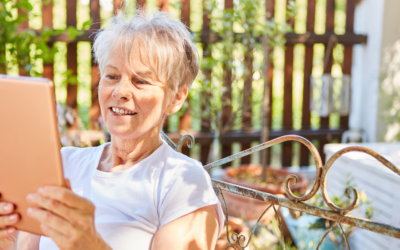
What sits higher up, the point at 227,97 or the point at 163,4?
the point at 163,4

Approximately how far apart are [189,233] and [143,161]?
1.04ft

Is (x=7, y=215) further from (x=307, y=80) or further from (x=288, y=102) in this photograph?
(x=307, y=80)

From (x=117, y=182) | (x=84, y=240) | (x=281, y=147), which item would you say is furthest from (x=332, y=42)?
(x=84, y=240)

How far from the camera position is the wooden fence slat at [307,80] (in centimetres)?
389

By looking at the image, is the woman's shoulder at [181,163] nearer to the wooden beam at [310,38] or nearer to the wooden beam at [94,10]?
the wooden beam at [310,38]

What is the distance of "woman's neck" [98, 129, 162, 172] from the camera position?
1.26 metres

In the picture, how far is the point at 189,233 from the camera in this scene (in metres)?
1.00

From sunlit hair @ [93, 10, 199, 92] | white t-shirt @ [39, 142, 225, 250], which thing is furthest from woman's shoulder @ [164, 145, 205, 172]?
sunlit hair @ [93, 10, 199, 92]

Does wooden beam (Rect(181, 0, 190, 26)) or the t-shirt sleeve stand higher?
wooden beam (Rect(181, 0, 190, 26))

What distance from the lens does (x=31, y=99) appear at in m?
0.67

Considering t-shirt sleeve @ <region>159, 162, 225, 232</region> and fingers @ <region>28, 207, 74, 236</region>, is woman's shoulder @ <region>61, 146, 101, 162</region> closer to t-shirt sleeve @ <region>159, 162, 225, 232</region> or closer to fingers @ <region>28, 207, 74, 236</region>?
t-shirt sleeve @ <region>159, 162, 225, 232</region>

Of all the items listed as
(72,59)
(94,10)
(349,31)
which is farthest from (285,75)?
(72,59)

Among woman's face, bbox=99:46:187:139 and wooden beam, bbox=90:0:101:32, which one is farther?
wooden beam, bbox=90:0:101:32

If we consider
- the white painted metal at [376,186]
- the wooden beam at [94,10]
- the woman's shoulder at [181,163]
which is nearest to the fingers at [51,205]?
the woman's shoulder at [181,163]
